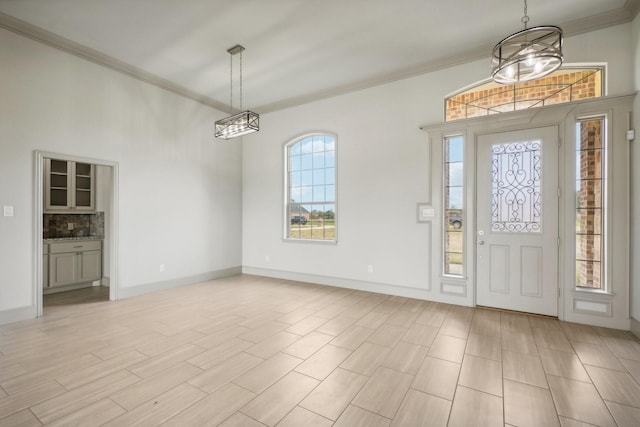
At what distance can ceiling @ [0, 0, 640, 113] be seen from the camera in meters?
Result: 3.19

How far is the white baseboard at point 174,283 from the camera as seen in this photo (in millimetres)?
4574

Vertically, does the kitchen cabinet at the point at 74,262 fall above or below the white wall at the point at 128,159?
below

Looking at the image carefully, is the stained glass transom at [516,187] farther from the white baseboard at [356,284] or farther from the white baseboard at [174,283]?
the white baseboard at [174,283]

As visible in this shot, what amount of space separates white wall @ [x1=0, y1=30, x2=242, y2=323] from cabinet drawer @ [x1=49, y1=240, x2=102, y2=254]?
4.07 ft

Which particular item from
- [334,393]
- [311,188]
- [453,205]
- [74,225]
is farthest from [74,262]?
[453,205]

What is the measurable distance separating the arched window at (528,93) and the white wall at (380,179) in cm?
17

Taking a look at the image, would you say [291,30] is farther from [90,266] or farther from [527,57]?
[90,266]

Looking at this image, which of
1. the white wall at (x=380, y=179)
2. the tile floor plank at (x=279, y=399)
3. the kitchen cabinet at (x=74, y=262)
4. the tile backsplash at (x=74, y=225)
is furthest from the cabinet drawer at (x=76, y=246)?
the tile floor plank at (x=279, y=399)

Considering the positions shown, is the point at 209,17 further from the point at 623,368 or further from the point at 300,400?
the point at 623,368

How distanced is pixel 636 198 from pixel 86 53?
6.79 m

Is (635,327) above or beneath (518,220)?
beneath

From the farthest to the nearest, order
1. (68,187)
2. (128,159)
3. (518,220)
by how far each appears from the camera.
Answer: (68,187), (128,159), (518,220)

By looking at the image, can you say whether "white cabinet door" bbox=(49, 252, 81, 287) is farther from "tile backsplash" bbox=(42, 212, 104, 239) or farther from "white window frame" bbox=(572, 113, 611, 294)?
"white window frame" bbox=(572, 113, 611, 294)

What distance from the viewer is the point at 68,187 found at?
5156 millimetres
